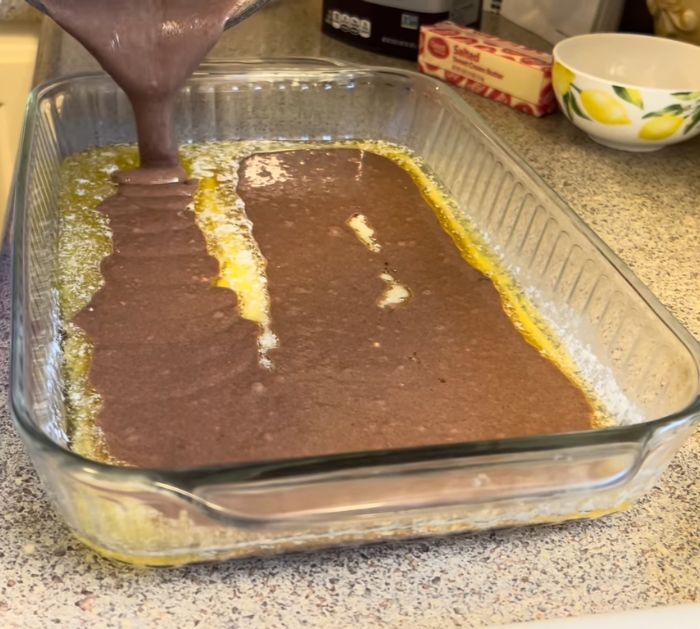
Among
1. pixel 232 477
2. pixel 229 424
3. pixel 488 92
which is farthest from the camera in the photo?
pixel 488 92

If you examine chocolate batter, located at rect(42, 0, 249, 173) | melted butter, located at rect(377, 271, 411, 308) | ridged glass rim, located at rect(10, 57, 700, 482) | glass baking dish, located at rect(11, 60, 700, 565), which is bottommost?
melted butter, located at rect(377, 271, 411, 308)

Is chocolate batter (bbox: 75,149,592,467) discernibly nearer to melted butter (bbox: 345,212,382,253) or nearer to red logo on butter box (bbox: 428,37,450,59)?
melted butter (bbox: 345,212,382,253)

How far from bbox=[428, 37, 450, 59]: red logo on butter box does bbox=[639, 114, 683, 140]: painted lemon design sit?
30 centimetres

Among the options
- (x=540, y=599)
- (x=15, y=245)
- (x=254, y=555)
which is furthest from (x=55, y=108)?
(x=540, y=599)

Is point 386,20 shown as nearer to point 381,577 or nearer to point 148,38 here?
point 148,38

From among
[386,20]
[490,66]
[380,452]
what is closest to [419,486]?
[380,452]

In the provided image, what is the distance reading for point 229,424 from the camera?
652 mm

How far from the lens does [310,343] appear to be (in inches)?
29.7

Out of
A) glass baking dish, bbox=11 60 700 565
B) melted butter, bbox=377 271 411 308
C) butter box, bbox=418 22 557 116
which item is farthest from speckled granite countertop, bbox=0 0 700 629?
butter box, bbox=418 22 557 116

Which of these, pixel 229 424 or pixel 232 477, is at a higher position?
pixel 232 477

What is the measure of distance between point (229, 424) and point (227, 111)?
540 mm

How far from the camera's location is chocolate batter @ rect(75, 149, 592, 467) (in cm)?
65

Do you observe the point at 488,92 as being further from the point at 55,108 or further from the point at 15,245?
the point at 15,245

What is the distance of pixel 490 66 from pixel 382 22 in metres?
0.19
